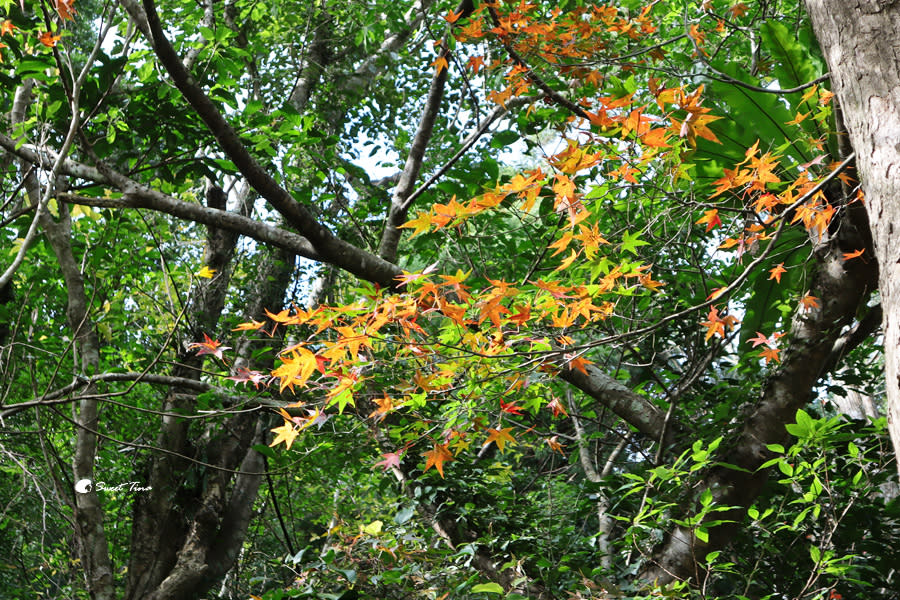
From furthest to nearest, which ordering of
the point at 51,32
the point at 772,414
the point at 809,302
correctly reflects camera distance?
the point at 772,414
the point at 809,302
the point at 51,32

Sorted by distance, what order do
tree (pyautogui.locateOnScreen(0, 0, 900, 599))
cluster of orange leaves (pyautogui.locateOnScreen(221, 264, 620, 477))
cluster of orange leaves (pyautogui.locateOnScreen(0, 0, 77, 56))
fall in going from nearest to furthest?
cluster of orange leaves (pyautogui.locateOnScreen(221, 264, 620, 477)) < tree (pyautogui.locateOnScreen(0, 0, 900, 599)) < cluster of orange leaves (pyautogui.locateOnScreen(0, 0, 77, 56))

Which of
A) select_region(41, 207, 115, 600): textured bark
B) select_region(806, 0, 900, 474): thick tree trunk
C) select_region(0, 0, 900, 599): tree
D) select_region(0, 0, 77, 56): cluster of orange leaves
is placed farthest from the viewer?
select_region(41, 207, 115, 600): textured bark

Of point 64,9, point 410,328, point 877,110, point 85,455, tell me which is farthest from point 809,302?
point 85,455

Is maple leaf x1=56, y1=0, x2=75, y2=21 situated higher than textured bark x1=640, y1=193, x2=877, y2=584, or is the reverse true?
maple leaf x1=56, y1=0, x2=75, y2=21

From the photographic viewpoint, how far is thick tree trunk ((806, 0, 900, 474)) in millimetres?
1244

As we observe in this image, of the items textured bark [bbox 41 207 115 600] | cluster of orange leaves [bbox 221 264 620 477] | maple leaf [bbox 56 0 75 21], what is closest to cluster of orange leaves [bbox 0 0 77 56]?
maple leaf [bbox 56 0 75 21]

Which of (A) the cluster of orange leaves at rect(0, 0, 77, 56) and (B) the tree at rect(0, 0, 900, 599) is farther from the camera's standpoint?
(A) the cluster of orange leaves at rect(0, 0, 77, 56)

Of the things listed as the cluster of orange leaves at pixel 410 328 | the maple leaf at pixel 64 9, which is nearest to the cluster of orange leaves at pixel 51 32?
the maple leaf at pixel 64 9

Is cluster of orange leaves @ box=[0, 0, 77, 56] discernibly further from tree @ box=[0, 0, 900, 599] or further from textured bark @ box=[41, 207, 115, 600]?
textured bark @ box=[41, 207, 115, 600]

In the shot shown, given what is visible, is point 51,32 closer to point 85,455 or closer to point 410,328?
point 410,328

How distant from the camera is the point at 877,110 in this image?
1.37m

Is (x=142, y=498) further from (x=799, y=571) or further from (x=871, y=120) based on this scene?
(x=871, y=120)

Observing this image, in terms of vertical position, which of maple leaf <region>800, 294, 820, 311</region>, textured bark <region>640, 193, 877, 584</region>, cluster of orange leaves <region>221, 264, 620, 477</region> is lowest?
textured bark <region>640, 193, 877, 584</region>

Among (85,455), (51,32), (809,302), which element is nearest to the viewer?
A: (51,32)
